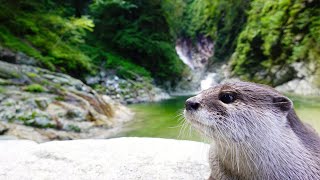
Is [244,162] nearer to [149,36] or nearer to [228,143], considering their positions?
[228,143]

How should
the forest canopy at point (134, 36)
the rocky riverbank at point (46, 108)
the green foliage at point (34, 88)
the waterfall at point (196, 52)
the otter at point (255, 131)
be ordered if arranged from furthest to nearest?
1. the waterfall at point (196, 52)
2. the forest canopy at point (134, 36)
3. the green foliage at point (34, 88)
4. the rocky riverbank at point (46, 108)
5. the otter at point (255, 131)

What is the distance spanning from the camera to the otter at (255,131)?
6.07 ft

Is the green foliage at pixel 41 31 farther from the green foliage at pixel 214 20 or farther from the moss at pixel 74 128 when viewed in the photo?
the green foliage at pixel 214 20

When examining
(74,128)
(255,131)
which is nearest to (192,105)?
(255,131)

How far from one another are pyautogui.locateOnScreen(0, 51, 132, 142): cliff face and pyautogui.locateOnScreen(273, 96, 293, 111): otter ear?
4.75 metres

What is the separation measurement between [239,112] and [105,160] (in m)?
1.85

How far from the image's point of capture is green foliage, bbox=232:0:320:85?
13.3 m

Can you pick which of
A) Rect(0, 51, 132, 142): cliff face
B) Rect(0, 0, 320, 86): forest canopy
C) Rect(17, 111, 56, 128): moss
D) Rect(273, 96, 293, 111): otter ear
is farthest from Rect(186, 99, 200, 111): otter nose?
Rect(0, 0, 320, 86): forest canopy

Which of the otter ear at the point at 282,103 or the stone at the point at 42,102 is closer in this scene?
the otter ear at the point at 282,103

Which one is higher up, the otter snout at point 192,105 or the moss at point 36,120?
the otter snout at point 192,105

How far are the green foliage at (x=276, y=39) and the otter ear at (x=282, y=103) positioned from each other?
11.8 m

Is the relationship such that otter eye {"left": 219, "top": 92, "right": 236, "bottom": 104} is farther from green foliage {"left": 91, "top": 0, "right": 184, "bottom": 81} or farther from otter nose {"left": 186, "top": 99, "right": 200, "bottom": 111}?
green foliage {"left": 91, "top": 0, "right": 184, "bottom": 81}

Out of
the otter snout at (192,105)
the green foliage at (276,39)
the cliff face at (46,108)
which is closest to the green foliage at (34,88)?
the cliff face at (46,108)

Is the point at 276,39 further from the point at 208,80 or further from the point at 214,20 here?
the point at 214,20
